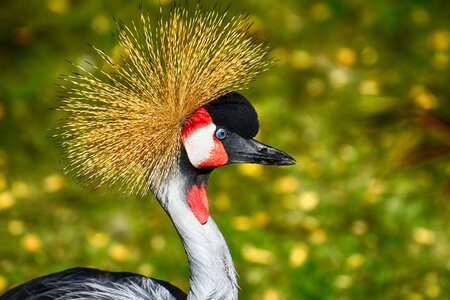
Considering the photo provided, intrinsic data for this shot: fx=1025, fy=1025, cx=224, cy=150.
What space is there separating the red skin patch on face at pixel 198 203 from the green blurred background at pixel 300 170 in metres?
1.17

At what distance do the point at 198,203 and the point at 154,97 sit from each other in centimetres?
26

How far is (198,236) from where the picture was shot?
2.32 meters

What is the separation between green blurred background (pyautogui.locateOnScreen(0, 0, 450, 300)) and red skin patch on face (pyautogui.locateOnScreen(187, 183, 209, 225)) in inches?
46.2

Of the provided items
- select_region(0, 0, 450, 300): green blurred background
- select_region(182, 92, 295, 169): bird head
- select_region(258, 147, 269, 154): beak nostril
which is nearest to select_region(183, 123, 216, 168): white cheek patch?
select_region(182, 92, 295, 169): bird head

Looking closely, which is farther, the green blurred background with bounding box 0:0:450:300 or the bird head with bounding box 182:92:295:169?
the green blurred background with bounding box 0:0:450:300

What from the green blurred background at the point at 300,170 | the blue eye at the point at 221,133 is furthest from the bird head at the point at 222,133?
the green blurred background at the point at 300,170

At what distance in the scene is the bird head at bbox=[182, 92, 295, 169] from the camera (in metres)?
2.27

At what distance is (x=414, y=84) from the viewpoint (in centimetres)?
457

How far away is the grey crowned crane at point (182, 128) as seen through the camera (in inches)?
89.7

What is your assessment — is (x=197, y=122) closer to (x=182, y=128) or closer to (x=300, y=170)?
(x=182, y=128)

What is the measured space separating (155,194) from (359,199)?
180 cm

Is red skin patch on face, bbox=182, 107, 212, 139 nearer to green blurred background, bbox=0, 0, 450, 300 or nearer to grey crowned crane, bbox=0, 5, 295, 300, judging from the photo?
grey crowned crane, bbox=0, 5, 295, 300

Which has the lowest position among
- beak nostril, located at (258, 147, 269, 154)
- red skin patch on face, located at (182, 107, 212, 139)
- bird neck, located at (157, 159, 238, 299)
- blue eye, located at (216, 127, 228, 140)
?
bird neck, located at (157, 159, 238, 299)

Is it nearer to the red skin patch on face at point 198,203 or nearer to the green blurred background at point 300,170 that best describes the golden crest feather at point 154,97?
the red skin patch on face at point 198,203
